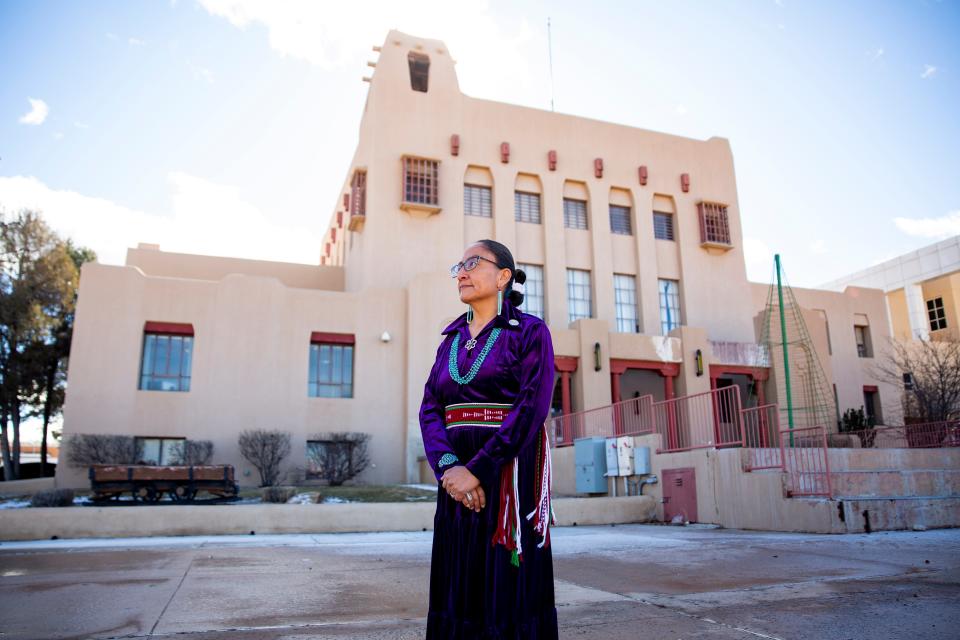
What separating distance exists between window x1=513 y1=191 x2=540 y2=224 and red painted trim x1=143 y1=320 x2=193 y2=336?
486 inches

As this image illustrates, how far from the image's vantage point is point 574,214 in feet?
91.2

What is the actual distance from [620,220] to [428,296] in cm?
1001

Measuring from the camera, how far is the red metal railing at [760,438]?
420 inches

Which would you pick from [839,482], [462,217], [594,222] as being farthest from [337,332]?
[839,482]

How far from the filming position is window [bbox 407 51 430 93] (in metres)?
26.7

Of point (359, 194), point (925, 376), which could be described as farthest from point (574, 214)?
point (925, 376)

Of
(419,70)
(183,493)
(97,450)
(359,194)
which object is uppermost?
(419,70)

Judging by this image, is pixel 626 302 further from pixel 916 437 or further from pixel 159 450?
pixel 159 450

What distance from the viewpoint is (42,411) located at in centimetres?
2861

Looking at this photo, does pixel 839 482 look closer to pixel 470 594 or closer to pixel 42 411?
pixel 470 594

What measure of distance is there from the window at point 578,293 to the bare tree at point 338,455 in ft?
31.4

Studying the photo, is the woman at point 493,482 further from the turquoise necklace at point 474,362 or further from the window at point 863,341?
the window at point 863,341

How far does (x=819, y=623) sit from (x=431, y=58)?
26.4 m

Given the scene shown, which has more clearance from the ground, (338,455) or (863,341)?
(863,341)
